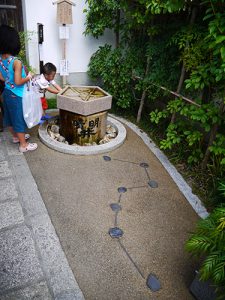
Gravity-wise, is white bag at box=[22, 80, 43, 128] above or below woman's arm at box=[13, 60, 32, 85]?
below

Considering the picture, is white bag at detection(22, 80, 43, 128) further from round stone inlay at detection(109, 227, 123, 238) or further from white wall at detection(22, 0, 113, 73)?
white wall at detection(22, 0, 113, 73)

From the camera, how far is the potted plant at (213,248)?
76.2 inches

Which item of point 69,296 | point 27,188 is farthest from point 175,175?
point 69,296

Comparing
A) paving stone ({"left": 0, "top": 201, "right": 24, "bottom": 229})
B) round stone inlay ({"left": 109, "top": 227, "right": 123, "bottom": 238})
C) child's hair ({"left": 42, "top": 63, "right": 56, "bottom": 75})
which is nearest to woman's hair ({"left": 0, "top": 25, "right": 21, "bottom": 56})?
child's hair ({"left": 42, "top": 63, "right": 56, "bottom": 75})

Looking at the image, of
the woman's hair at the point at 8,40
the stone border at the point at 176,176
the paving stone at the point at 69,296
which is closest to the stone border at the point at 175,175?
the stone border at the point at 176,176

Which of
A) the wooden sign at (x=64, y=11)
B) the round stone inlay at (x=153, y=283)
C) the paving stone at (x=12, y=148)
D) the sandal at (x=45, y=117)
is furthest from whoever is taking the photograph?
the wooden sign at (x=64, y=11)

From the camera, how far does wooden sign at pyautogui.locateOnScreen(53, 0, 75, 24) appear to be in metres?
5.73

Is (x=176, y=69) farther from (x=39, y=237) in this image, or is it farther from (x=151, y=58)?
(x=39, y=237)

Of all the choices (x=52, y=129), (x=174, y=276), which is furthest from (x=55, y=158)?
(x=174, y=276)

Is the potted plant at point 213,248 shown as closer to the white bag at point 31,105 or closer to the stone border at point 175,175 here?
the stone border at point 175,175

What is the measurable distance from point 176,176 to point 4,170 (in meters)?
2.84

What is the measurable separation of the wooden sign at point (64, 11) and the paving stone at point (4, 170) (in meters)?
3.66

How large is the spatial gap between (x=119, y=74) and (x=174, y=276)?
4.64 metres

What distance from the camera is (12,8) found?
5859 mm
